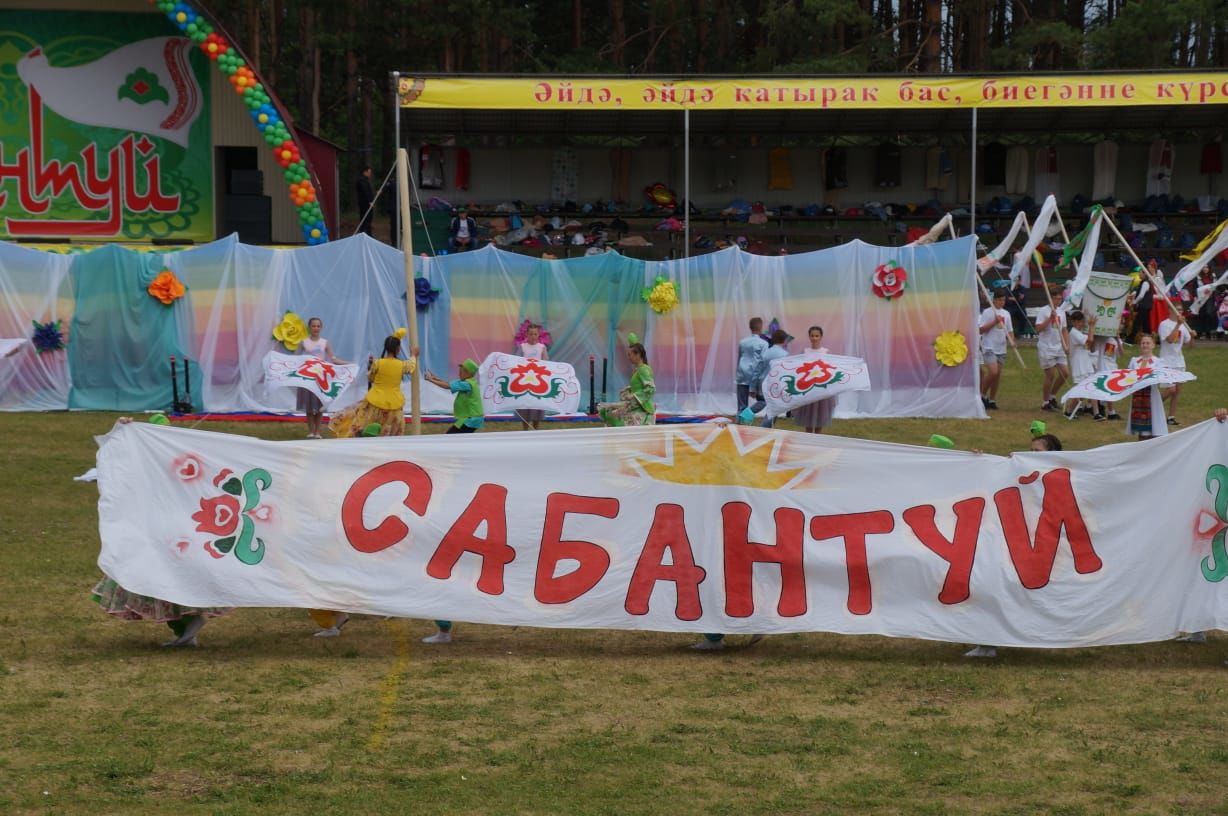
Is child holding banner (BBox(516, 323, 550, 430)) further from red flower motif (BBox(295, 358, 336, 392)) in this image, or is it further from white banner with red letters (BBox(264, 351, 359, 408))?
red flower motif (BBox(295, 358, 336, 392))

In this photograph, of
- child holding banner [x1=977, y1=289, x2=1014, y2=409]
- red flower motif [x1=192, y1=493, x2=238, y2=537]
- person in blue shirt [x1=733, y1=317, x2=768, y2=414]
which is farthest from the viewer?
child holding banner [x1=977, y1=289, x2=1014, y2=409]

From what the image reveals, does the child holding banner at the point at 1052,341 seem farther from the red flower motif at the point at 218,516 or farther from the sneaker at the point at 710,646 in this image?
the red flower motif at the point at 218,516

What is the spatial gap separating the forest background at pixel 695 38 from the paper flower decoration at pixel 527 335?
1708 centimetres

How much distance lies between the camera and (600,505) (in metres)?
9.52

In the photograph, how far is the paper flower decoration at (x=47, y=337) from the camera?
21281 mm

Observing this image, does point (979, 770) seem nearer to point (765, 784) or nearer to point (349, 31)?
point (765, 784)

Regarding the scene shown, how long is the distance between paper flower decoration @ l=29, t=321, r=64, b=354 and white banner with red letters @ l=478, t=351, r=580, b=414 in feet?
22.1

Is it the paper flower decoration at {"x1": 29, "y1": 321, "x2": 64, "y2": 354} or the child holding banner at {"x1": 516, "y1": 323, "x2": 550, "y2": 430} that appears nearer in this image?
the child holding banner at {"x1": 516, "y1": 323, "x2": 550, "y2": 430}

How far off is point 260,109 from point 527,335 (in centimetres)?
905

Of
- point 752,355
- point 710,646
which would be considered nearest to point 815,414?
point 752,355

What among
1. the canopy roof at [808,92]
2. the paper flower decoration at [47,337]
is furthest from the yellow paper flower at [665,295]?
the paper flower decoration at [47,337]

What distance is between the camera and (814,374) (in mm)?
16984

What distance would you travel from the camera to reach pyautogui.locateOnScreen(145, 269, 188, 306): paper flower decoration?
69.5 ft

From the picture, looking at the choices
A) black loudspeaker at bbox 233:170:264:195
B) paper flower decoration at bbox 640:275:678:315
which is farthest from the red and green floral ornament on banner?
paper flower decoration at bbox 640:275:678:315
